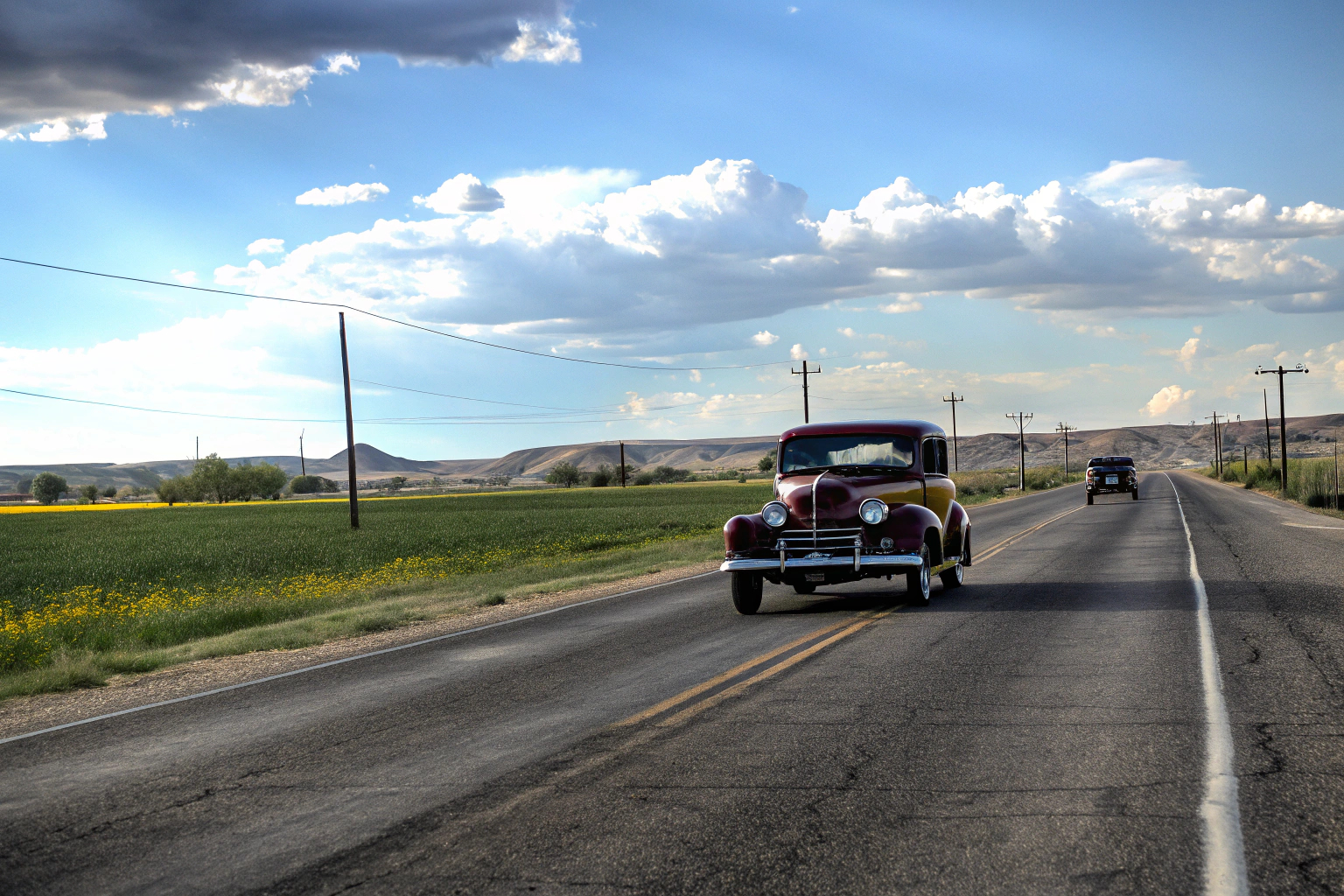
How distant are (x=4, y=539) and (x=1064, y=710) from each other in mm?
43155

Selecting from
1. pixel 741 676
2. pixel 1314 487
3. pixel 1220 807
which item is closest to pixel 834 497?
pixel 741 676

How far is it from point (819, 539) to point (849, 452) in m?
2.13

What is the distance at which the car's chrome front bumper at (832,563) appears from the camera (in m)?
11.5

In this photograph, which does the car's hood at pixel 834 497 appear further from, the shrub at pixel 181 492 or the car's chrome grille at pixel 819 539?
the shrub at pixel 181 492

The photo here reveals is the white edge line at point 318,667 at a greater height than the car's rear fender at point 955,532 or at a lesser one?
lesser

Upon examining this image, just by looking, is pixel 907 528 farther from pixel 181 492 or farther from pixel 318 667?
pixel 181 492

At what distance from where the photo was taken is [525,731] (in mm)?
6441

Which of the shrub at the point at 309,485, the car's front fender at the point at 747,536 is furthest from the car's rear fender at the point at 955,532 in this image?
the shrub at the point at 309,485

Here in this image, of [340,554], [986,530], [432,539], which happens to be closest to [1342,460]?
[986,530]

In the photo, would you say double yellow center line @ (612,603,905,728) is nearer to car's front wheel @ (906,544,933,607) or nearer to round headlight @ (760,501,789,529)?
car's front wheel @ (906,544,933,607)

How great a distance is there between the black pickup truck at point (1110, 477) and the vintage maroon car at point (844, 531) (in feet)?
119

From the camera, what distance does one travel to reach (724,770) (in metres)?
5.42

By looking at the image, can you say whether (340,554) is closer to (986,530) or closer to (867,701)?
(986,530)

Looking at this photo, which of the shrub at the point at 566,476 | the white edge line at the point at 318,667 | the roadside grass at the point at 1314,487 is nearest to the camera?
the white edge line at the point at 318,667
